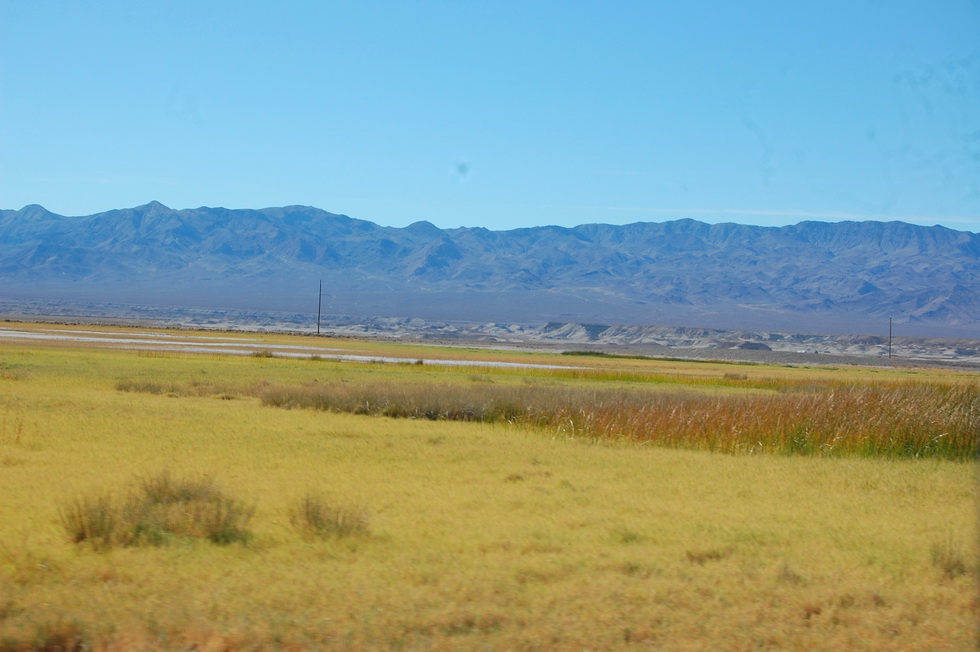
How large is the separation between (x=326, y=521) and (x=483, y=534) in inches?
61.6

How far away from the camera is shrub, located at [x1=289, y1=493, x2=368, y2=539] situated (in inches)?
376

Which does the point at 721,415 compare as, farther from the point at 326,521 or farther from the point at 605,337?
the point at 605,337

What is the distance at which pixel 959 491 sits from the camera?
14156 mm

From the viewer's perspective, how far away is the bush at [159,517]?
9.08 metres

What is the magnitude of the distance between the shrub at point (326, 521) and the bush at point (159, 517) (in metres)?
0.51

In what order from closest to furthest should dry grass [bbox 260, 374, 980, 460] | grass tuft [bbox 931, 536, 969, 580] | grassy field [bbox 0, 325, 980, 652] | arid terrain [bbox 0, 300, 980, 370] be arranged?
grassy field [bbox 0, 325, 980, 652], grass tuft [bbox 931, 536, 969, 580], dry grass [bbox 260, 374, 980, 460], arid terrain [bbox 0, 300, 980, 370]

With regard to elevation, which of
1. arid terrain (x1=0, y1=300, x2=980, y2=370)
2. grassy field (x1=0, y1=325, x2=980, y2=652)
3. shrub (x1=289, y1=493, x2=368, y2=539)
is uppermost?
shrub (x1=289, y1=493, x2=368, y2=539)

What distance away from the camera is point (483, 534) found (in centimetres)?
988

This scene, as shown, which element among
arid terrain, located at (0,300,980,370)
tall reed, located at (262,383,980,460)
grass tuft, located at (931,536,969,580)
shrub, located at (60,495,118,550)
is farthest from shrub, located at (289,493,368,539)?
arid terrain, located at (0,300,980,370)

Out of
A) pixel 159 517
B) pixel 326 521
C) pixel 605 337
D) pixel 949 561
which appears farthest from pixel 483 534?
pixel 605 337

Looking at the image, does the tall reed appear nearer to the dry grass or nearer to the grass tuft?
the dry grass

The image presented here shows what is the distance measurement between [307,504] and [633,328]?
132947 mm

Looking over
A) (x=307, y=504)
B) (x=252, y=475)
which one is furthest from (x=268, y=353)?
(x=307, y=504)

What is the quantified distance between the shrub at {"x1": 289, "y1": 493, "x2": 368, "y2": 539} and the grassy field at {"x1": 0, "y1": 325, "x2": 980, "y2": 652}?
3 centimetres
